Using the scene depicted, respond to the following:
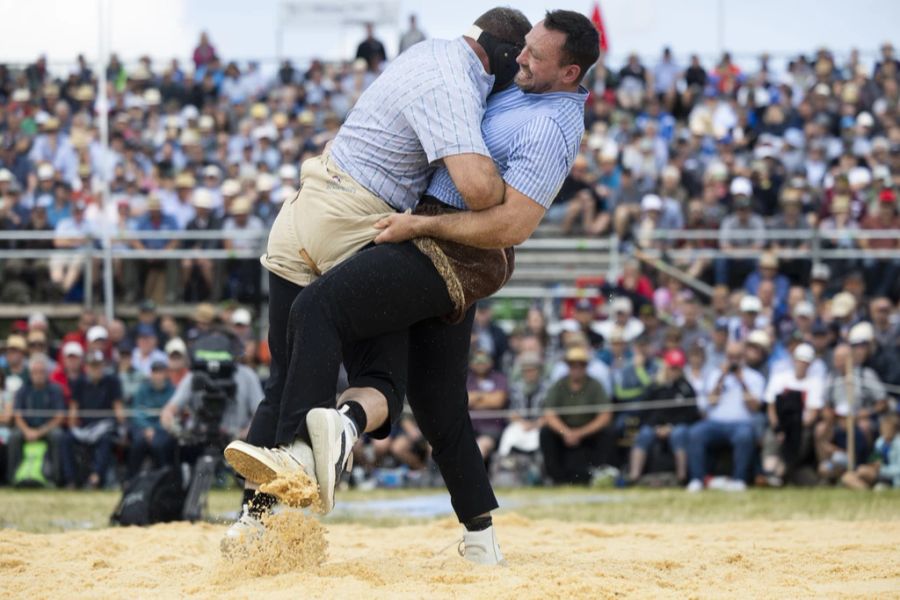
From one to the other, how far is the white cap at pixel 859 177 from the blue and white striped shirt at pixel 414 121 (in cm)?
1174

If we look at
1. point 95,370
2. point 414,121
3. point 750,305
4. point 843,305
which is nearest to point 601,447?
point 750,305

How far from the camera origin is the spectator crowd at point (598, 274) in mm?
12500

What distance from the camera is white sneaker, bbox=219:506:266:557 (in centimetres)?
→ 508

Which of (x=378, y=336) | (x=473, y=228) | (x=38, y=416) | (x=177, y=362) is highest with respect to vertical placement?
(x=473, y=228)

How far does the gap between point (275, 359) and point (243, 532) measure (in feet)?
2.28

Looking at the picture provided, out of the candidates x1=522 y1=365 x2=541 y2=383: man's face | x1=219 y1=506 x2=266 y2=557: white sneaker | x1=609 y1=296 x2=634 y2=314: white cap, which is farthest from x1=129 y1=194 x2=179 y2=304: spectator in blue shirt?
x1=219 y1=506 x2=266 y2=557: white sneaker

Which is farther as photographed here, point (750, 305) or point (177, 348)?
point (750, 305)

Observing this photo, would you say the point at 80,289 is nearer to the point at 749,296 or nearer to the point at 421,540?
the point at 749,296

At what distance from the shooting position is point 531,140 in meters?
4.86

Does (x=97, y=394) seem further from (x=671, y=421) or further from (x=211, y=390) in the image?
(x=671, y=421)

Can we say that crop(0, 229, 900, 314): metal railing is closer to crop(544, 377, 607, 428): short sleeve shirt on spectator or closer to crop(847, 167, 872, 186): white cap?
crop(847, 167, 872, 186): white cap

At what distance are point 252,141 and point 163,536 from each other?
1280cm

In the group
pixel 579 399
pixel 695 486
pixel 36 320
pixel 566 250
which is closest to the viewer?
pixel 695 486

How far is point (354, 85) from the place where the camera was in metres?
20.6
